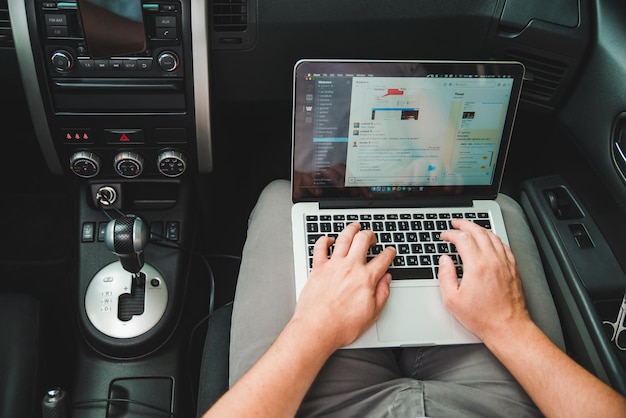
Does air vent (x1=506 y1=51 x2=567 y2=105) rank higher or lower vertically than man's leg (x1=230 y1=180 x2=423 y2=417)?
higher

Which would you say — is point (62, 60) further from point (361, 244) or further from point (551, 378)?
point (551, 378)

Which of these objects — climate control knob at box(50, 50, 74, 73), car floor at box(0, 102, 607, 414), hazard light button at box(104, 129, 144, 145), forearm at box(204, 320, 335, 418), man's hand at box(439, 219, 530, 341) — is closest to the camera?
forearm at box(204, 320, 335, 418)

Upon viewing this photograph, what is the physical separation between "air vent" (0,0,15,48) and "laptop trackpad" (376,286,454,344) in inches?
31.0

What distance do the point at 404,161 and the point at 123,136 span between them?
0.52 metres

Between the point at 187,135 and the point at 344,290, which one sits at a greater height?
the point at 187,135

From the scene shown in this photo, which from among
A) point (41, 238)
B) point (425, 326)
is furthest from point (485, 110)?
point (41, 238)

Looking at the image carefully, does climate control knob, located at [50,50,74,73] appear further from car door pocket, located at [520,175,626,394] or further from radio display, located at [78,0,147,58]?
car door pocket, located at [520,175,626,394]

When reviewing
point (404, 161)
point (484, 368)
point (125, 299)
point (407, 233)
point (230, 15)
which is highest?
point (230, 15)

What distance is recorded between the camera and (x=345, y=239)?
0.94 m

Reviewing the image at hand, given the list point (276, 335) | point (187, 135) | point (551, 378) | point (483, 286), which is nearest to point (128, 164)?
point (187, 135)

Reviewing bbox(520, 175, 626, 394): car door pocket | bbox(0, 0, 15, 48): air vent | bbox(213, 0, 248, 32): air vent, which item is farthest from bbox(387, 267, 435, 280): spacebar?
bbox(0, 0, 15, 48): air vent

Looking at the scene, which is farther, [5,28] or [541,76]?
[541,76]

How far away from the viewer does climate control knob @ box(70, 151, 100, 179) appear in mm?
1079

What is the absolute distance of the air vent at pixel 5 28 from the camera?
A: 0.97m
